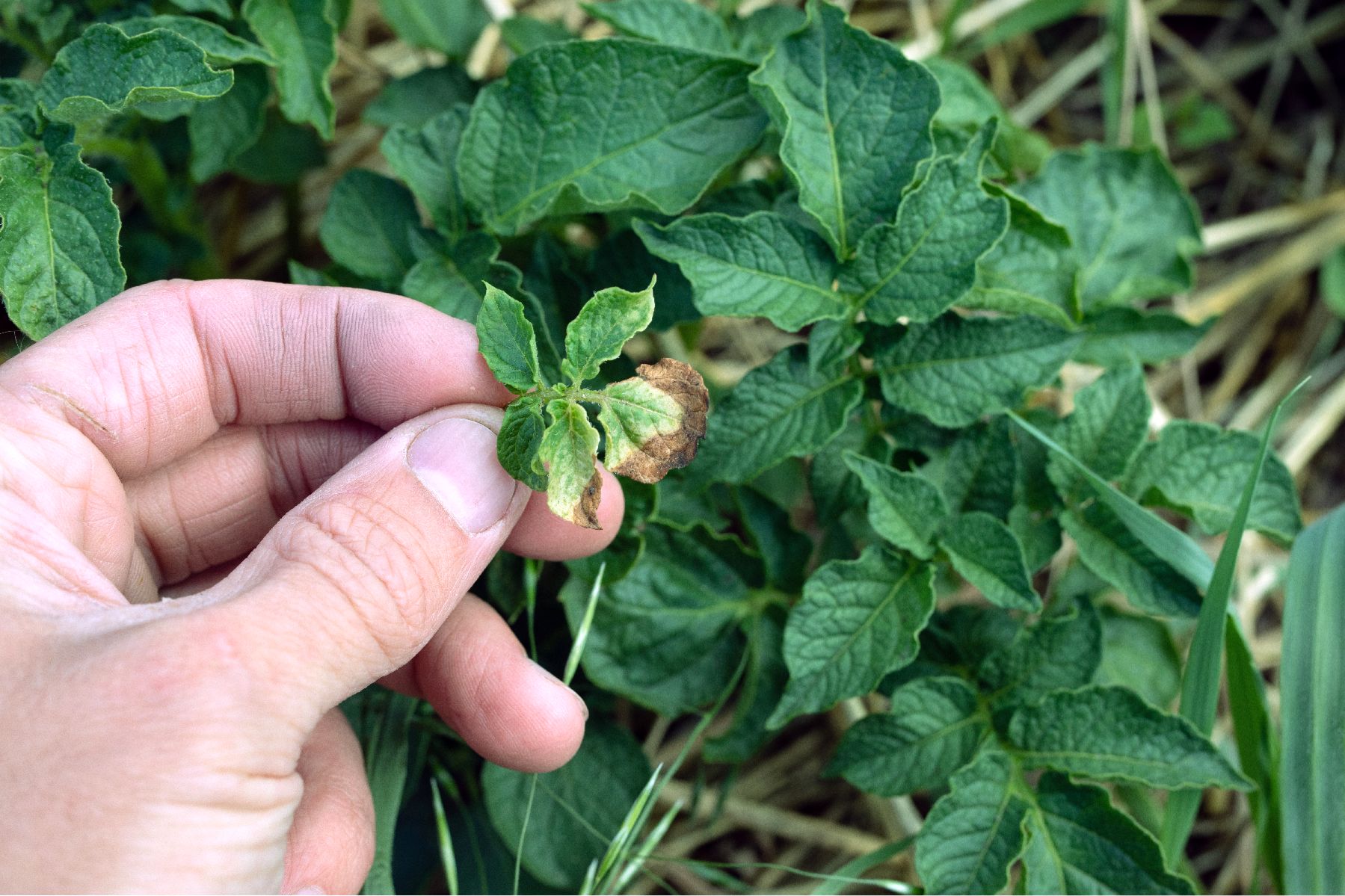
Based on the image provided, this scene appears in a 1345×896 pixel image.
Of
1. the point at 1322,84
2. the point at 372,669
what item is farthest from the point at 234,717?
the point at 1322,84

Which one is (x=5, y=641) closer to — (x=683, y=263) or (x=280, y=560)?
(x=280, y=560)

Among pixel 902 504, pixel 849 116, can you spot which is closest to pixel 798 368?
pixel 902 504

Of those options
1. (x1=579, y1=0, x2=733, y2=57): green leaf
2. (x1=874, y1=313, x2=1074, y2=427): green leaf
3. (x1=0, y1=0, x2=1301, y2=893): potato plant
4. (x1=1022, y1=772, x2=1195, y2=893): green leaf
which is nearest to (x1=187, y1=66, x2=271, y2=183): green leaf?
(x1=0, y1=0, x2=1301, y2=893): potato plant

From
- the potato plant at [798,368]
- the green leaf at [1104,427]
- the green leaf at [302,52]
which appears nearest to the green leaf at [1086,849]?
the potato plant at [798,368]

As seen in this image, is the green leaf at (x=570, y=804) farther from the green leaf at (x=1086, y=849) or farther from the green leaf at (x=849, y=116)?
the green leaf at (x=849, y=116)

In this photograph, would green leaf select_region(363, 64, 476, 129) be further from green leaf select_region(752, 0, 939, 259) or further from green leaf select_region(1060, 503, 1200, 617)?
green leaf select_region(1060, 503, 1200, 617)

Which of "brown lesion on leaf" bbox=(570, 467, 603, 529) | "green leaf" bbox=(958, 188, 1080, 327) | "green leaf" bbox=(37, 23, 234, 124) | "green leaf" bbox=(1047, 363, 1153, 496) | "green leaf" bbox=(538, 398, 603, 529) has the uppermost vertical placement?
"green leaf" bbox=(37, 23, 234, 124)

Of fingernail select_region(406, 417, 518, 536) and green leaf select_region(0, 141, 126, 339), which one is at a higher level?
green leaf select_region(0, 141, 126, 339)

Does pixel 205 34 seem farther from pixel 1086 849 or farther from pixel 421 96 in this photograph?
pixel 1086 849

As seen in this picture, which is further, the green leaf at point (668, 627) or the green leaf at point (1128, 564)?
the green leaf at point (668, 627)

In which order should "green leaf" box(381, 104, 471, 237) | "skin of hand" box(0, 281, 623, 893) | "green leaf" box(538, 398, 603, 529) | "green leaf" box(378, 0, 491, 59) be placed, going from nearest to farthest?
"skin of hand" box(0, 281, 623, 893) → "green leaf" box(538, 398, 603, 529) → "green leaf" box(381, 104, 471, 237) → "green leaf" box(378, 0, 491, 59)
